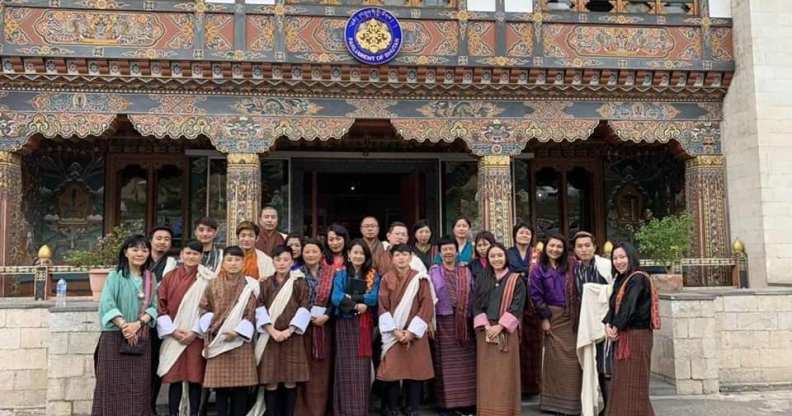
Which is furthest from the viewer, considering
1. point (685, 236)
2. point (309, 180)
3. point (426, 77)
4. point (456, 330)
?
point (309, 180)

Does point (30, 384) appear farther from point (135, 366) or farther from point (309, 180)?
point (309, 180)

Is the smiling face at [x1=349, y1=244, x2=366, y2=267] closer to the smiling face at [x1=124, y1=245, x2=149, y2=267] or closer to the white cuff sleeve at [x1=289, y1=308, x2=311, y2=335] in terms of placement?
the white cuff sleeve at [x1=289, y1=308, x2=311, y2=335]

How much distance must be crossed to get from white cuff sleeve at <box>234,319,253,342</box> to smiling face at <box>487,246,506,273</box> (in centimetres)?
203

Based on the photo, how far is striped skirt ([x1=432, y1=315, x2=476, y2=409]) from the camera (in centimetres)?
513

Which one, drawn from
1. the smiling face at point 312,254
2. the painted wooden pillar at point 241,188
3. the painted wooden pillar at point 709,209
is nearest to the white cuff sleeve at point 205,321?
the smiling face at point 312,254

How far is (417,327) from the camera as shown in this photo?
4.88m

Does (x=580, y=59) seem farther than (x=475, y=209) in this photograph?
No

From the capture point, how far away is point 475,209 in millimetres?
11234

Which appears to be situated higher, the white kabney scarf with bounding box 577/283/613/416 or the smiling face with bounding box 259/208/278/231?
the smiling face with bounding box 259/208/278/231

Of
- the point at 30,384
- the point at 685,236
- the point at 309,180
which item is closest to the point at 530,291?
the point at 685,236

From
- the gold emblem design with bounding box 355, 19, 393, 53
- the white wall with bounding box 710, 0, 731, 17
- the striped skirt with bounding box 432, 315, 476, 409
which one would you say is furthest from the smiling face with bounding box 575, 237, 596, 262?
the white wall with bounding box 710, 0, 731, 17

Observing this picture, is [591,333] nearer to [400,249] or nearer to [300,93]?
[400,249]

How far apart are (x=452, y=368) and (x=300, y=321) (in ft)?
4.68

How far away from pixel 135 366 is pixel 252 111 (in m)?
4.91
